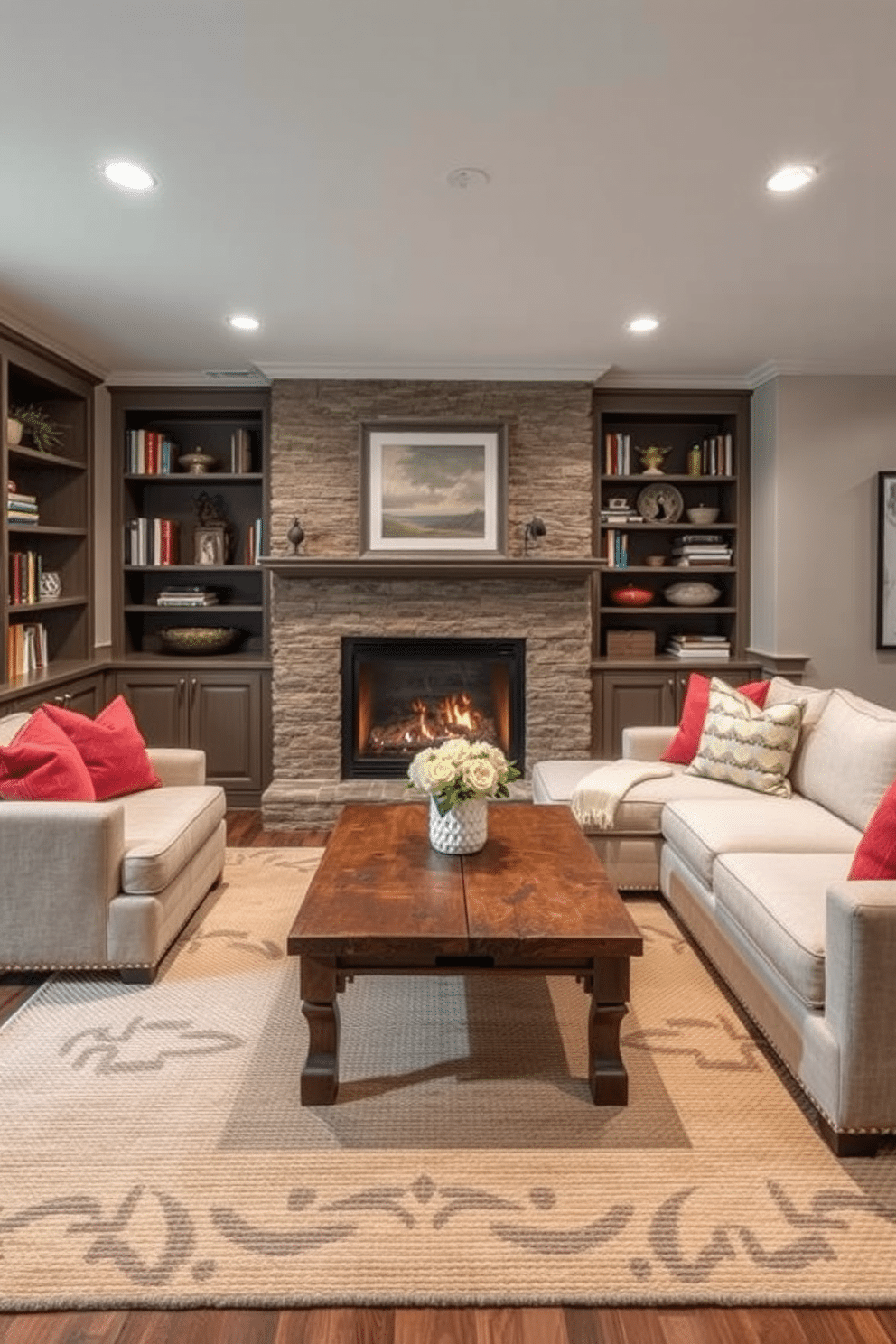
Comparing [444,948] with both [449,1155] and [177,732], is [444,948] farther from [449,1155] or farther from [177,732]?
[177,732]

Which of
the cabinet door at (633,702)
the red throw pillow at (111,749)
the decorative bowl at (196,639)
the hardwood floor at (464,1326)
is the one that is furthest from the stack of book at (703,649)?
the hardwood floor at (464,1326)

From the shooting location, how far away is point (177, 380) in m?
5.57

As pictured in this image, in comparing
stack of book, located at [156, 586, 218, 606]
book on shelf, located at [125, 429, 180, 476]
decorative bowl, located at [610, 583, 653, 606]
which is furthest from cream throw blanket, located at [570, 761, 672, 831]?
book on shelf, located at [125, 429, 180, 476]

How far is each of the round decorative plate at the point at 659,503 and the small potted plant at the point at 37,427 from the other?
11.5 feet

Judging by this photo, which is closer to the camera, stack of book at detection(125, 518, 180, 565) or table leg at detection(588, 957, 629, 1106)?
table leg at detection(588, 957, 629, 1106)

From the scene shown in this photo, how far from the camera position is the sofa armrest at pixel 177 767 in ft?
13.2

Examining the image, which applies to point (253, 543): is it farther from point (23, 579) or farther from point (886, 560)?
point (886, 560)

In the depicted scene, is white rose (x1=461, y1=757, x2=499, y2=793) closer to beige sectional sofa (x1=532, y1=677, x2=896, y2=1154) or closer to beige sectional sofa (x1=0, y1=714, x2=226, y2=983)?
beige sectional sofa (x1=532, y1=677, x2=896, y2=1154)

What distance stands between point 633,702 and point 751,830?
243cm

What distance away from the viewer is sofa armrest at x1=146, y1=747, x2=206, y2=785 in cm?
402

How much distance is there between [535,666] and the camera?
5414 millimetres

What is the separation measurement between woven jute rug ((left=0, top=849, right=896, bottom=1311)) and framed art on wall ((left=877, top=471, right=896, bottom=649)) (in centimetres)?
309

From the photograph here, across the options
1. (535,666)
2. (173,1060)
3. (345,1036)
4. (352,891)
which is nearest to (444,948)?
(352,891)

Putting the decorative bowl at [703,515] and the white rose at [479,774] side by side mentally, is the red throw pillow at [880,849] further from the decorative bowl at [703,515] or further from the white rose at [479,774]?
the decorative bowl at [703,515]
